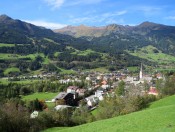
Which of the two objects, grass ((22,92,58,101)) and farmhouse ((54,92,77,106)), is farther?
grass ((22,92,58,101))

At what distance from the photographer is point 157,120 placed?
25.9 metres

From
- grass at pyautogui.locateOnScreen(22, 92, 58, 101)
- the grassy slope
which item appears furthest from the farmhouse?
the grassy slope

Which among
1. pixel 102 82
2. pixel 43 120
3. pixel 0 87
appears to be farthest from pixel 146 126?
pixel 102 82

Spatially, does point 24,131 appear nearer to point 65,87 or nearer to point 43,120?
point 43,120

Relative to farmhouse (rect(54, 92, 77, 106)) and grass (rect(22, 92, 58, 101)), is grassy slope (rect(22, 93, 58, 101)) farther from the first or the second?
farmhouse (rect(54, 92, 77, 106))

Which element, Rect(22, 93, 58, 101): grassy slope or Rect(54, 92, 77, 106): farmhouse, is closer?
Rect(54, 92, 77, 106): farmhouse

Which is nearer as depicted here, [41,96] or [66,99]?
[66,99]

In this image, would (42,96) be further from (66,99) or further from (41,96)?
(66,99)

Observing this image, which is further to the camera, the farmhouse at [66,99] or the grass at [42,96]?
the grass at [42,96]

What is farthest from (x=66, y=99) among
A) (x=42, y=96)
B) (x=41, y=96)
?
(x=41, y=96)

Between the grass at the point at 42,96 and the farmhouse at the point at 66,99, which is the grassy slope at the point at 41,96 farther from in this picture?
the farmhouse at the point at 66,99

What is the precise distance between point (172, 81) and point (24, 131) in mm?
47781

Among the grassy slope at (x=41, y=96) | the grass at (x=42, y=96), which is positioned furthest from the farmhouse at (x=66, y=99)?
the grassy slope at (x=41, y=96)

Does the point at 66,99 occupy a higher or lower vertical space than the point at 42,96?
higher
